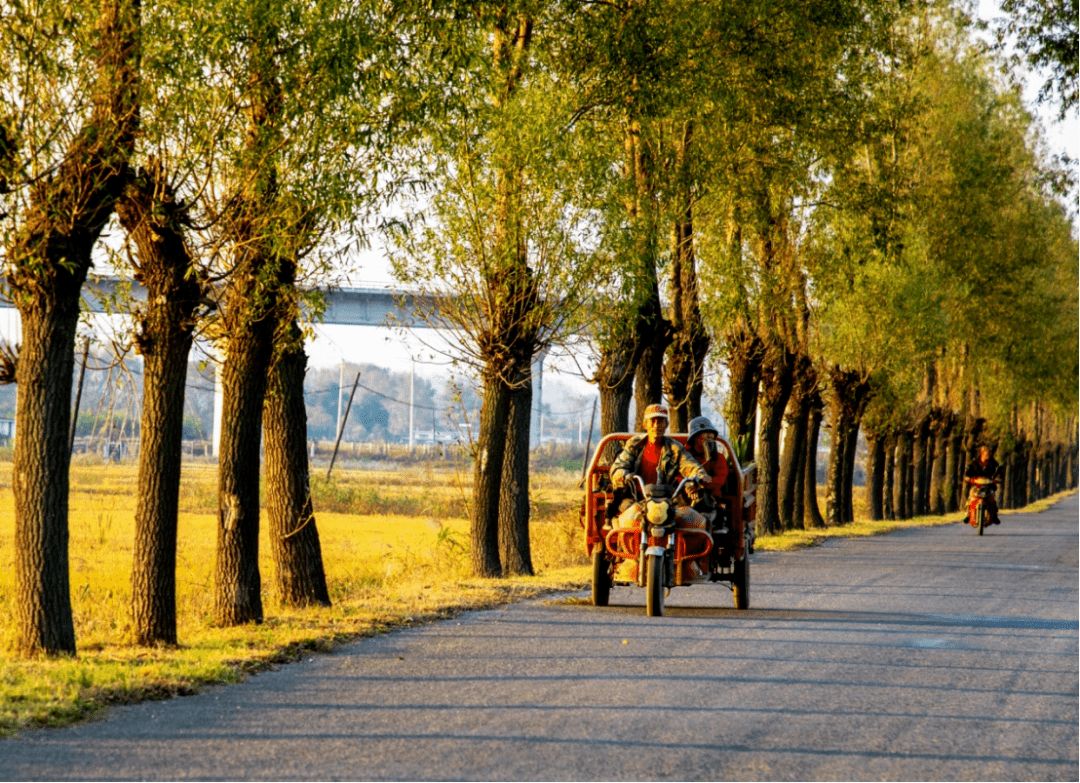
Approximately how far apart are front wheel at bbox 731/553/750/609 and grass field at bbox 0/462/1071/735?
7.24 feet

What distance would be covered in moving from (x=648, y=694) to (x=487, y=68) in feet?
20.6

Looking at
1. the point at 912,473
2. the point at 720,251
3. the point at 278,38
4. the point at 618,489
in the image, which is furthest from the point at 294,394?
the point at 912,473

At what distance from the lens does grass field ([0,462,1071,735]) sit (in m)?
8.07

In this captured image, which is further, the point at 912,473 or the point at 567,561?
the point at 912,473

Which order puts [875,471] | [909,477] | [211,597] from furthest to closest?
[909,477] → [875,471] → [211,597]

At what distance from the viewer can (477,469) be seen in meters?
18.0

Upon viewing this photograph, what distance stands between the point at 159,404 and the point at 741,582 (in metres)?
5.76

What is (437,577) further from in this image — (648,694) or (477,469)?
(648,694)

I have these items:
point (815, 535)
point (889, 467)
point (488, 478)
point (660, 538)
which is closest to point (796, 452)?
point (815, 535)

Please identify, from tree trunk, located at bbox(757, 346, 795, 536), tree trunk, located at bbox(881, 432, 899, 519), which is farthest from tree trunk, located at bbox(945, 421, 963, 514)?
tree trunk, located at bbox(757, 346, 795, 536)

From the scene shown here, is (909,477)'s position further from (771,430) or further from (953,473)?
(771,430)

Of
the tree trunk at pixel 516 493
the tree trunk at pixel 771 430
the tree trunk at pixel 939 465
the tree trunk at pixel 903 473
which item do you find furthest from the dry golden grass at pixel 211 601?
the tree trunk at pixel 939 465

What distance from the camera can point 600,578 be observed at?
13242 mm

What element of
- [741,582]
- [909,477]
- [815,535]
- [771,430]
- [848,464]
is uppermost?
[771,430]
